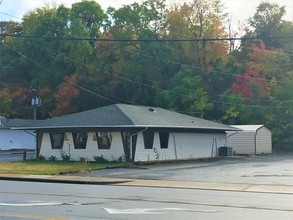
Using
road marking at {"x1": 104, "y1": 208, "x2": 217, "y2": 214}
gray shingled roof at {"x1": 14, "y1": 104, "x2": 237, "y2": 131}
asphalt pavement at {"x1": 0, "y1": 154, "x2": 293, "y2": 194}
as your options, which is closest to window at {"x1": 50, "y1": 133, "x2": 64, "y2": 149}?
gray shingled roof at {"x1": 14, "y1": 104, "x2": 237, "y2": 131}

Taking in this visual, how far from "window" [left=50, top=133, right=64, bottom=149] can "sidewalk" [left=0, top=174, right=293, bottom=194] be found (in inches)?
483

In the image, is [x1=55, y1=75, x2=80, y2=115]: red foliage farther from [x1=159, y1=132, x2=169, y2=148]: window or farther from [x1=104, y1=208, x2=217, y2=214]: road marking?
[x1=104, y1=208, x2=217, y2=214]: road marking

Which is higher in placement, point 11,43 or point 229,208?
point 11,43

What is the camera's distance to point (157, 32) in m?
74.9

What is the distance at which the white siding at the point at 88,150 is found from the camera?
35344mm

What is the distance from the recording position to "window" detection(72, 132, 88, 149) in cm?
3672

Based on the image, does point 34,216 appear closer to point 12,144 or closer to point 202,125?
point 202,125

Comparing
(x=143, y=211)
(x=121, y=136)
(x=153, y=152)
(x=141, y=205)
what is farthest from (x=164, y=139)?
(x=143, y=211)

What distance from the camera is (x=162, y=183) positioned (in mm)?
22016

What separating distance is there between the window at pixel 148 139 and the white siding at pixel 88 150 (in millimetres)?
1791

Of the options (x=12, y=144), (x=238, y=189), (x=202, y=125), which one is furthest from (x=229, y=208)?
(x=12, y=144)

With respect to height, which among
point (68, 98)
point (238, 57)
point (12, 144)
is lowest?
point (12, 144)

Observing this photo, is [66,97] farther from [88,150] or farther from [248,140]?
[88,150]

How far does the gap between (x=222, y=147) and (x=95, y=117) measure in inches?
499
